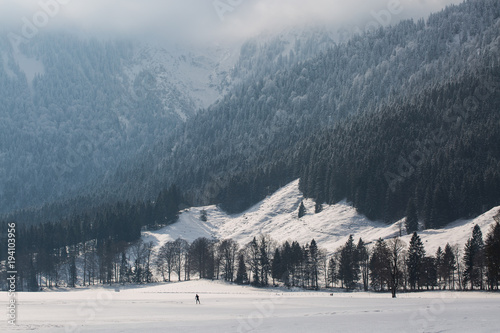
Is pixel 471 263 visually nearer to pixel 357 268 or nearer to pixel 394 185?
pixel 357 268

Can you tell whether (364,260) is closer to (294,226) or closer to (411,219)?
(411,219)

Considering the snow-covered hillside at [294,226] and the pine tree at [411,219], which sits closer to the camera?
the snow-covered hillside at [294,226]

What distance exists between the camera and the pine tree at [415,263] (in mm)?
92000

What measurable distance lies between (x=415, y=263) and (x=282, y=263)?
87.8ft

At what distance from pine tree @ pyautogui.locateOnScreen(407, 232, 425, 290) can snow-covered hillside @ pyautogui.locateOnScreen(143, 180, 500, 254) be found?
10585 mm

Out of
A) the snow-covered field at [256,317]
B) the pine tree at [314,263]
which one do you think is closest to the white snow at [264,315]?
the snow-covered field at [256,317]

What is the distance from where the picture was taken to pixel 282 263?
108688mm

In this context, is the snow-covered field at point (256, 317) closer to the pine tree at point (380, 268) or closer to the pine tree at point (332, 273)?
the pine tree at point (380, 268)

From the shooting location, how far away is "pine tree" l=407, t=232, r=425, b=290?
3622 inches

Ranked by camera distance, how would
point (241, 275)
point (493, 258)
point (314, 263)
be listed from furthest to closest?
point (241, 275), point (314, 263), point (493, 258)

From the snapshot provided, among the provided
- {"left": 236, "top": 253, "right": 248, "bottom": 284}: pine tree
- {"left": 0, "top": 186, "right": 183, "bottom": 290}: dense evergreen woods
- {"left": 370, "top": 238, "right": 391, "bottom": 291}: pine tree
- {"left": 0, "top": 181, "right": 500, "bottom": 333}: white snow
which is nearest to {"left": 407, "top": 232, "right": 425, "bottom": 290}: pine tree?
{"left": 370, "top": 238, "right": 391, "bottom": 291}: pine tree

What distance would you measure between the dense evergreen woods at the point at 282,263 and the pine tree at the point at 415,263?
0.17 meters

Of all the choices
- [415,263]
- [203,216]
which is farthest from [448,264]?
[203,216]

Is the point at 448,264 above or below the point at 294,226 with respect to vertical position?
below
